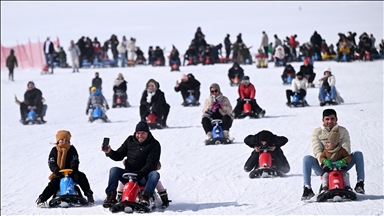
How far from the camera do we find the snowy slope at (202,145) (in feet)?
33.2

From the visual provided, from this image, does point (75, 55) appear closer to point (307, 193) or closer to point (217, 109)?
point (217, 109)

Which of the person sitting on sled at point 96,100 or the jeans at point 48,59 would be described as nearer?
the person sitting on sled at point 96,100

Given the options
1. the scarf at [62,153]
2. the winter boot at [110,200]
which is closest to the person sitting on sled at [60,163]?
the scarf at [62,153]

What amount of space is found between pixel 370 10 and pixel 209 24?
15.1 meters

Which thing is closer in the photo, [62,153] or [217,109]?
[62,153]

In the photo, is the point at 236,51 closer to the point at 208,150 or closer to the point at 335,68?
the point at 335,68

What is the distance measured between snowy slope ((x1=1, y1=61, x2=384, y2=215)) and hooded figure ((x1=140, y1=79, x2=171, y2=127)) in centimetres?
52

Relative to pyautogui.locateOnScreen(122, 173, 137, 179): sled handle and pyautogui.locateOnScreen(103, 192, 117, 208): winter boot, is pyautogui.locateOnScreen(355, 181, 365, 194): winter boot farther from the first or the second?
pyautogui.locateOnScreen(103, 192, 117, 208): winter boot

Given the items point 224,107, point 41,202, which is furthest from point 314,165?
point 224,107

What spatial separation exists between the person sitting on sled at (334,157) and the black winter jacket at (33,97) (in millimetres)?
13721

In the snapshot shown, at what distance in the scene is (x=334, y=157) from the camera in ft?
31.2

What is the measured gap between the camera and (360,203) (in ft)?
30.2

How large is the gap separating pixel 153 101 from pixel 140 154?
8.87 meters

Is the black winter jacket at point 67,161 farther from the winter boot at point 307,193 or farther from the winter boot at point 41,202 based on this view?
the winter boot at point 307,193
